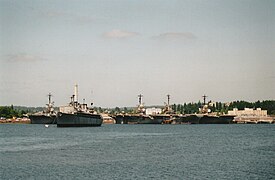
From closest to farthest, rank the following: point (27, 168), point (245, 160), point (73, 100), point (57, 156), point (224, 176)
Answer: point (224, 176), point (27, 168), point (245, 160), point (57, 156), point (73, 100)

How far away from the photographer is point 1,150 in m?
67.6

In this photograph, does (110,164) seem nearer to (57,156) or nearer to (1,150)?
(57,156)

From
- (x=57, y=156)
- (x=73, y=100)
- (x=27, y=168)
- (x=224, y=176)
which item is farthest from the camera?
(x=73, y=100)

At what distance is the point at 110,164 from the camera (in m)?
50.3

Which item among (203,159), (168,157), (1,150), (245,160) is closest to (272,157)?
(245,160)

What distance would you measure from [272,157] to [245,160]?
4.91 m

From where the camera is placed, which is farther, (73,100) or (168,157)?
(73,100)

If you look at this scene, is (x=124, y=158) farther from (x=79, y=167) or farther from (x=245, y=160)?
(x=245, y=160)

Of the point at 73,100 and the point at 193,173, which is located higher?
the point at 73,100

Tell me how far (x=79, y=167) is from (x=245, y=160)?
60.6 ft

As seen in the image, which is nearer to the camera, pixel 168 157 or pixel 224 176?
pixel 224 176

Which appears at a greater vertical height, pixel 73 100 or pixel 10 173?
pixel 73 100

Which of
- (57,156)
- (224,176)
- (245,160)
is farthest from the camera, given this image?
(57,156)

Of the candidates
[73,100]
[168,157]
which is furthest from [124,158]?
[73,100]
